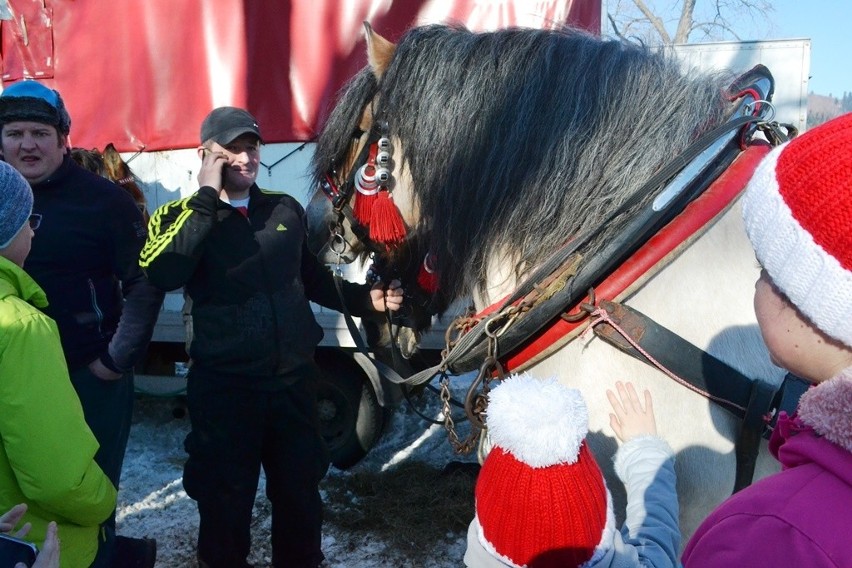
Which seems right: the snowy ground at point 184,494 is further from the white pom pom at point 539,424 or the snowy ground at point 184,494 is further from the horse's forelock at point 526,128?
the white pom pom at point 539,424

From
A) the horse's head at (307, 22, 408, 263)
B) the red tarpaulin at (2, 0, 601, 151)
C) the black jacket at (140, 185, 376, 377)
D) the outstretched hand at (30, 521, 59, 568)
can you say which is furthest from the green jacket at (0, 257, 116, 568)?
the red tarpaulin at (2, 0, 601, 151)

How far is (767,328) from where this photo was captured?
2.31 feet

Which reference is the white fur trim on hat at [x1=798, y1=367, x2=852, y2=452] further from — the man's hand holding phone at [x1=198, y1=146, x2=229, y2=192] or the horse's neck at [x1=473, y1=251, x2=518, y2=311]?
the man's hand holding phone at [x1=198, y1=146, x2=229, y2=192]

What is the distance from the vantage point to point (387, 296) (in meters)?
2.16

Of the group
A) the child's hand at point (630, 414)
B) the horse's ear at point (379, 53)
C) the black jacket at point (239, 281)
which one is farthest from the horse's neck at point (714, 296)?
the black jacket at point (239, 281)

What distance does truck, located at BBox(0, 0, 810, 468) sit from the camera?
133 inches

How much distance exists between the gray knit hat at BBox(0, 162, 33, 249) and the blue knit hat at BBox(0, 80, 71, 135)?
800 millimetres

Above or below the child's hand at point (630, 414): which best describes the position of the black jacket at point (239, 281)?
below

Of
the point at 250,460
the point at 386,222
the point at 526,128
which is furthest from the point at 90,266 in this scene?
the point at 526,128

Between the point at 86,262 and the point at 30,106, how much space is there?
562 mm

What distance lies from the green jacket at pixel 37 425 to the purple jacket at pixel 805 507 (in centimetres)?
128

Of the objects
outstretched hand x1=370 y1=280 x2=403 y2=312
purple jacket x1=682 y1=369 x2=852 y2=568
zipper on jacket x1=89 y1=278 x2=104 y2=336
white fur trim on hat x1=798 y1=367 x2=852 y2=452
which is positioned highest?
white fur trim on hat x1=798 y1=367 x2=852 y2=452

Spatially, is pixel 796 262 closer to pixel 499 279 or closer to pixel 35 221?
pixel 499 279

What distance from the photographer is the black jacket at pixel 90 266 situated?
2.13 meters
